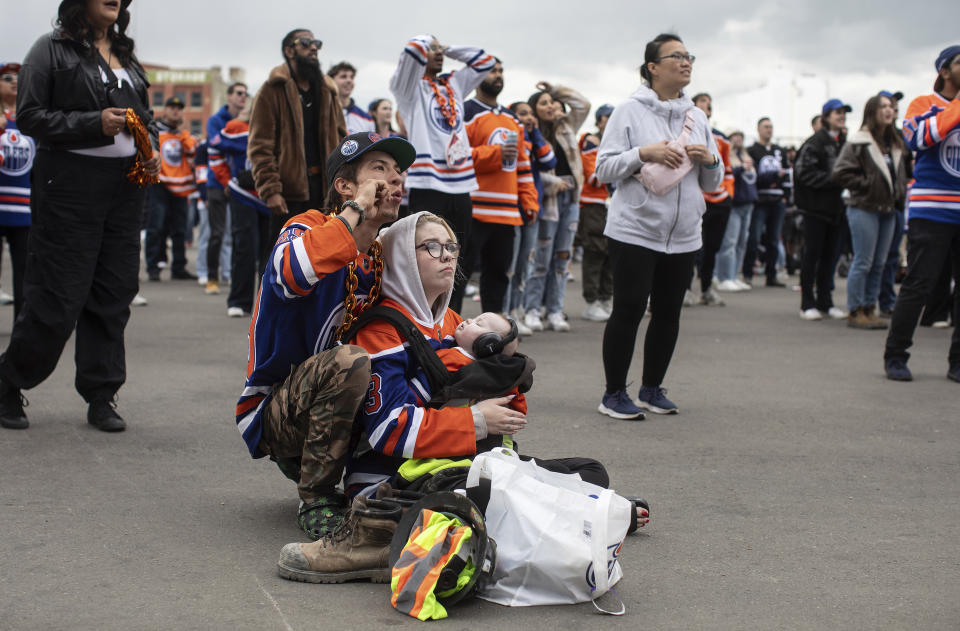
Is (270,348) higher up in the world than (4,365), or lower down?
higher up

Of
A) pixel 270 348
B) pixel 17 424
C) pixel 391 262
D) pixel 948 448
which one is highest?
pixel 391 262

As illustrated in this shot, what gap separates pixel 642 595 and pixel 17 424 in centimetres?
353

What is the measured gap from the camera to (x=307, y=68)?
25.0ft

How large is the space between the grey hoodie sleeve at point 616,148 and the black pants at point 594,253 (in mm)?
4953

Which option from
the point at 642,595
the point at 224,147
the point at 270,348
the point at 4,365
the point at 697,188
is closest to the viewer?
the point at 642,595

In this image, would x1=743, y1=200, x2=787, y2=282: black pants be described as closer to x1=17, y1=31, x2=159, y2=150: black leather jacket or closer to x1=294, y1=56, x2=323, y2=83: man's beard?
x1=294, y1=56, x2=323, y2=83: man's beard

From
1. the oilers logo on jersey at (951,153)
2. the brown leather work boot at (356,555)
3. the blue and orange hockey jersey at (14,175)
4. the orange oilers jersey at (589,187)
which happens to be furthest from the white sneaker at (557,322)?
the brown leather work boot at (356,555)

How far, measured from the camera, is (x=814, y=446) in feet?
17.9

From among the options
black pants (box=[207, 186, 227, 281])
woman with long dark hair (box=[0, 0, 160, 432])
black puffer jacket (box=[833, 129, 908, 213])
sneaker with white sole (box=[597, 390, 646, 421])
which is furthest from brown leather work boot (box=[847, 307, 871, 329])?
woman with long dark hair (box=[0, 0, 160, 432])

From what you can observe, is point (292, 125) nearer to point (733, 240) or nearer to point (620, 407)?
point (620, 407)

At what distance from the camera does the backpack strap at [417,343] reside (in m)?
3.69

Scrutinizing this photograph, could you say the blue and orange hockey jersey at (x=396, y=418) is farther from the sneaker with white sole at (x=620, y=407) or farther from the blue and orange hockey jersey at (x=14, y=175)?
the blue and orange hockey jersey at (x=14, y=175)

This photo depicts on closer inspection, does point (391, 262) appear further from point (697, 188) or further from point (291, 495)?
point (697, 188)

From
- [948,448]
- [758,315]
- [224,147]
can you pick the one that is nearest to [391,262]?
[948,448]
